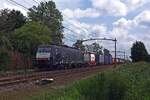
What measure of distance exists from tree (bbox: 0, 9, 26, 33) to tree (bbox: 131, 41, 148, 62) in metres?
25.4

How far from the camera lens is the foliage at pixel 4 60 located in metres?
56.6

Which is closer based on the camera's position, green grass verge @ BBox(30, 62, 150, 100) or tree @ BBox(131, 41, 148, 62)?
green grass verge @ BBox(30, 62, 150, 100)

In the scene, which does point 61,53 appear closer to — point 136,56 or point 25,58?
point 25,58

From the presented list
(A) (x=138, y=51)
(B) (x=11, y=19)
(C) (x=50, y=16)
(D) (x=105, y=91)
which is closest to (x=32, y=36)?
(B) (x=11, y=19)

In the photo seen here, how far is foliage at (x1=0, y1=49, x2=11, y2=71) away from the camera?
56.6 metres

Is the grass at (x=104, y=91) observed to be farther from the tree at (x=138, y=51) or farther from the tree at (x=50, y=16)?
the tree at (x=50, y=16)

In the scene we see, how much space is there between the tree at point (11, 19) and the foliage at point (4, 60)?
3292 centimetres

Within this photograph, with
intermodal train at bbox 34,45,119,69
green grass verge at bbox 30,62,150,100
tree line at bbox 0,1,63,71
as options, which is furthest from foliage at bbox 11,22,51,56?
green grass verge at bbox 30,62,150,100

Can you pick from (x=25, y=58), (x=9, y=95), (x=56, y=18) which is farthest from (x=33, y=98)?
(x=56, y=18)

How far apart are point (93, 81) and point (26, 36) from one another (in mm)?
57129

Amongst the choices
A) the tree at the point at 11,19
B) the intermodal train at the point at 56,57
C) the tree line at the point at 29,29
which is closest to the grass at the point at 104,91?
the intermodal train at the point at 56,57

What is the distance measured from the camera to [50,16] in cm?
12062

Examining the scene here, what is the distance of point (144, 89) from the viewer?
81.0ft

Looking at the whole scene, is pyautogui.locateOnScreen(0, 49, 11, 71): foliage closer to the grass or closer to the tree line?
the tree line
